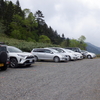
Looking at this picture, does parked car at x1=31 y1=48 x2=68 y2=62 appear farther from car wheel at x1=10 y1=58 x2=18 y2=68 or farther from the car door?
car wheel at x1=10 y1=58 x2=18 y2=68

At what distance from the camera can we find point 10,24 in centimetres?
6094

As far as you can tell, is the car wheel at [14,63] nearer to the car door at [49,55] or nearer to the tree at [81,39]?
the car door at [49,55]

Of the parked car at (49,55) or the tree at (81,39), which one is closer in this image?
the parked car at (49,55)

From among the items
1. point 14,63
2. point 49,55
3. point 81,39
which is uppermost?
point 81,39

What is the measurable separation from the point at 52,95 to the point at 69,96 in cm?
55

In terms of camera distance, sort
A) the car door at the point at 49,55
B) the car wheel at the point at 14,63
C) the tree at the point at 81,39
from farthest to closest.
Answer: the tree at the point at 81,39, the car door at the point at 49,55, the car wheel at the point at 14,63

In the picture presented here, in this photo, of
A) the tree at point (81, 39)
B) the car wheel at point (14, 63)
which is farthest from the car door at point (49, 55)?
the tree at point (81, 39)

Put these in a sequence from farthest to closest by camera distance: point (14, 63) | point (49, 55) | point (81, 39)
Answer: point (81, 39)
point (49, 55)
point (14, 63)

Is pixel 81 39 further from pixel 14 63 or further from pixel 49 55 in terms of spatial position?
pixel 14 63

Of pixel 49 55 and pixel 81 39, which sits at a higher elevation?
pixel 81 39

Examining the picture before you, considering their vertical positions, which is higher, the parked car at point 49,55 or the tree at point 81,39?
the tree at point 81,39

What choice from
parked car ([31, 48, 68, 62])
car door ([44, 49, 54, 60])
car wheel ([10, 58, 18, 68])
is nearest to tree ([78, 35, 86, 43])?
parked car ([31, 48, 68, 62])

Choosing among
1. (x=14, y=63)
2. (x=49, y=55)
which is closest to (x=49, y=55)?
(x=49, y=55)

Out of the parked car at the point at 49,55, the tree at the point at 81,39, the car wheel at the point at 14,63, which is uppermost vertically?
the tree at the point at 81,39
